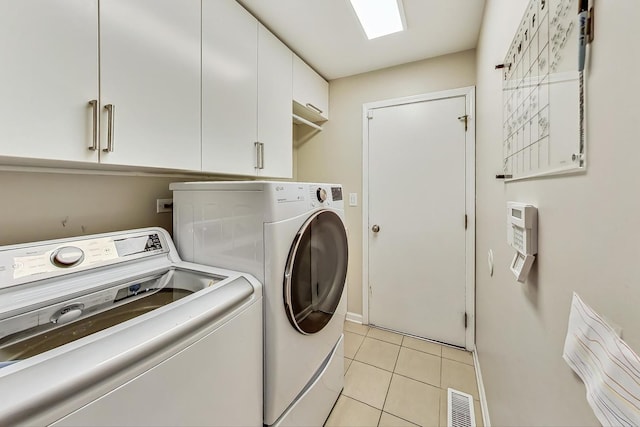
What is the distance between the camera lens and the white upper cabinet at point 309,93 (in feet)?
6.86

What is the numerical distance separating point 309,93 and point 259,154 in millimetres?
889

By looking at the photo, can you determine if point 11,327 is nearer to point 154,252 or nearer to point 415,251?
point 154,252

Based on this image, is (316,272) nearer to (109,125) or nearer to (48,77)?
(109,125)

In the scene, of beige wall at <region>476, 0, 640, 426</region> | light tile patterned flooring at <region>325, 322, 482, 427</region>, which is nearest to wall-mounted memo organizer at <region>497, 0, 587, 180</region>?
beige wall at <region>476, 0, 640, 426</region>

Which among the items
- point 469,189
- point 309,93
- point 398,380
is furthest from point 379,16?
point 398,380

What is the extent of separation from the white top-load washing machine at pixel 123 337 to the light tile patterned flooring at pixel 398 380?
88 cm

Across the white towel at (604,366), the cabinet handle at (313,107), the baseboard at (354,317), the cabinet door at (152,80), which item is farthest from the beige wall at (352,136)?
the white towel at (604,366)

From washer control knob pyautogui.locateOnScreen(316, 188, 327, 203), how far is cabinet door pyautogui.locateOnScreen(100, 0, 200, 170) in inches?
24.4

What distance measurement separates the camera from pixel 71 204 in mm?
1160

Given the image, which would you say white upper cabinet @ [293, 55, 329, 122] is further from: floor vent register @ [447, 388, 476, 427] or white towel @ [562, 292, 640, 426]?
floor vent register @ [447, 388, 476, 427]

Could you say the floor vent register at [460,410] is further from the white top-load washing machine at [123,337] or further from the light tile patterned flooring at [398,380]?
the white top-load washing machine at [123,337]

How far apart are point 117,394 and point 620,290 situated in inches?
35.7

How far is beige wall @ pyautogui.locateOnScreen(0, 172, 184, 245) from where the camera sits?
1011 mm

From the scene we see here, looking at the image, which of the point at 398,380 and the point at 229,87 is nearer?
the point at 229,87
